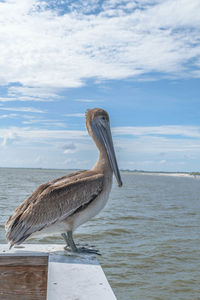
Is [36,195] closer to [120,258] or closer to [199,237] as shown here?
[120,258]

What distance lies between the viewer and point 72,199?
351 cm

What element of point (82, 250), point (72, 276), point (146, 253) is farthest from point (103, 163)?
point (146, 253)

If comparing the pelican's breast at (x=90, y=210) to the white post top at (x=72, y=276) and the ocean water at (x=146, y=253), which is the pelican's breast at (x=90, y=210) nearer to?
the white post top at (x=72, y=276)

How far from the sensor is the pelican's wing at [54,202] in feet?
10.6

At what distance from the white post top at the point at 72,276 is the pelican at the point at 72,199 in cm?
47

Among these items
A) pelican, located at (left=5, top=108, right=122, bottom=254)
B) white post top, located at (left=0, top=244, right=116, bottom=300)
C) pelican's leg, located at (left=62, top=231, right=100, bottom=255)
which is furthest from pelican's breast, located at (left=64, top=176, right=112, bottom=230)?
white post top, located at (left=0, top=244, right=116, bottom=300)

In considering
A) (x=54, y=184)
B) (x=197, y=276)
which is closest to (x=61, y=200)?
(x=54, y=184)

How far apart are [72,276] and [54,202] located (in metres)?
1.26

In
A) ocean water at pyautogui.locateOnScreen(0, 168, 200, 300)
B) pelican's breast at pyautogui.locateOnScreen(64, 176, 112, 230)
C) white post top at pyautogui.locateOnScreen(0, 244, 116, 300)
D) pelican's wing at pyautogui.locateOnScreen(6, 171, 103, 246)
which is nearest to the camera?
white post top at pyautogui.locateOnScreen(0, 244, 116, 300)

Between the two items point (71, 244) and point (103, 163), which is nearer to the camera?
point (71, 244)

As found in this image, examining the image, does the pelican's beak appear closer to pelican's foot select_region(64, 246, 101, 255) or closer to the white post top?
pelican's foot select_region(64, 246, 101, 255)

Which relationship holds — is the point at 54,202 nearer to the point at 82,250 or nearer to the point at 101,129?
the point at 82,250

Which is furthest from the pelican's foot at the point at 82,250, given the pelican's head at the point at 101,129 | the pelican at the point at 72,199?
the pelican's head at the point at 101,129

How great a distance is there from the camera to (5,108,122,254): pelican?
128 inches
